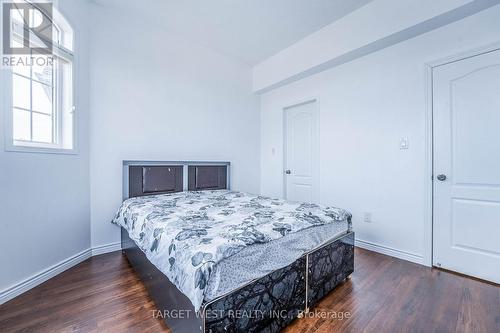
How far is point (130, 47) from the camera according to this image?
9.43 ft

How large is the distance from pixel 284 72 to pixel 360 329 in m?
3.40

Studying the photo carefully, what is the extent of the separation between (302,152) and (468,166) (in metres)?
2.03

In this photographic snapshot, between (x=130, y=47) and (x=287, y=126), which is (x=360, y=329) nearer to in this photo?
(x=287, y=126)

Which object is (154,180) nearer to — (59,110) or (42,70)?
(59,110)

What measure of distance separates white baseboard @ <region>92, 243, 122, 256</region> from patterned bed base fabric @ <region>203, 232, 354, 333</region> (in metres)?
2.25

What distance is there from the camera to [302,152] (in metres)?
3.77

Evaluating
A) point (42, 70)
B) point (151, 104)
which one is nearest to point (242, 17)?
point (151, 104)

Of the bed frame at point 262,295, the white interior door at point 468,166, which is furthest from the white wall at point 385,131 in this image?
the bed frame at point 262,295

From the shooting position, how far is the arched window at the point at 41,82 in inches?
75.6

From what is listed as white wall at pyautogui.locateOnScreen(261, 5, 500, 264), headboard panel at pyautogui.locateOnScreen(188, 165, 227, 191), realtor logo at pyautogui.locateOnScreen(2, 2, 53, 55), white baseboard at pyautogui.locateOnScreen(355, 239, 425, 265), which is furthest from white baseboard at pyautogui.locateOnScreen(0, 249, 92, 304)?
white baseboard at pyautogui.locateOnScreen(355, 239, 425, 265)

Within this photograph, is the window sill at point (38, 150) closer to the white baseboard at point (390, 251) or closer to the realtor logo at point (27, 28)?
the realtor logo at point (27, 28)

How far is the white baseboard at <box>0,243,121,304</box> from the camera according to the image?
68.4 inches

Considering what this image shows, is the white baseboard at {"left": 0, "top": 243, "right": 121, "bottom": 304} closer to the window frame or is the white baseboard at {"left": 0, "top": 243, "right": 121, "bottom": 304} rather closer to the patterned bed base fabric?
the window frame

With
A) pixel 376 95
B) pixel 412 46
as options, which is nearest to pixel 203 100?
pixel 376 95
